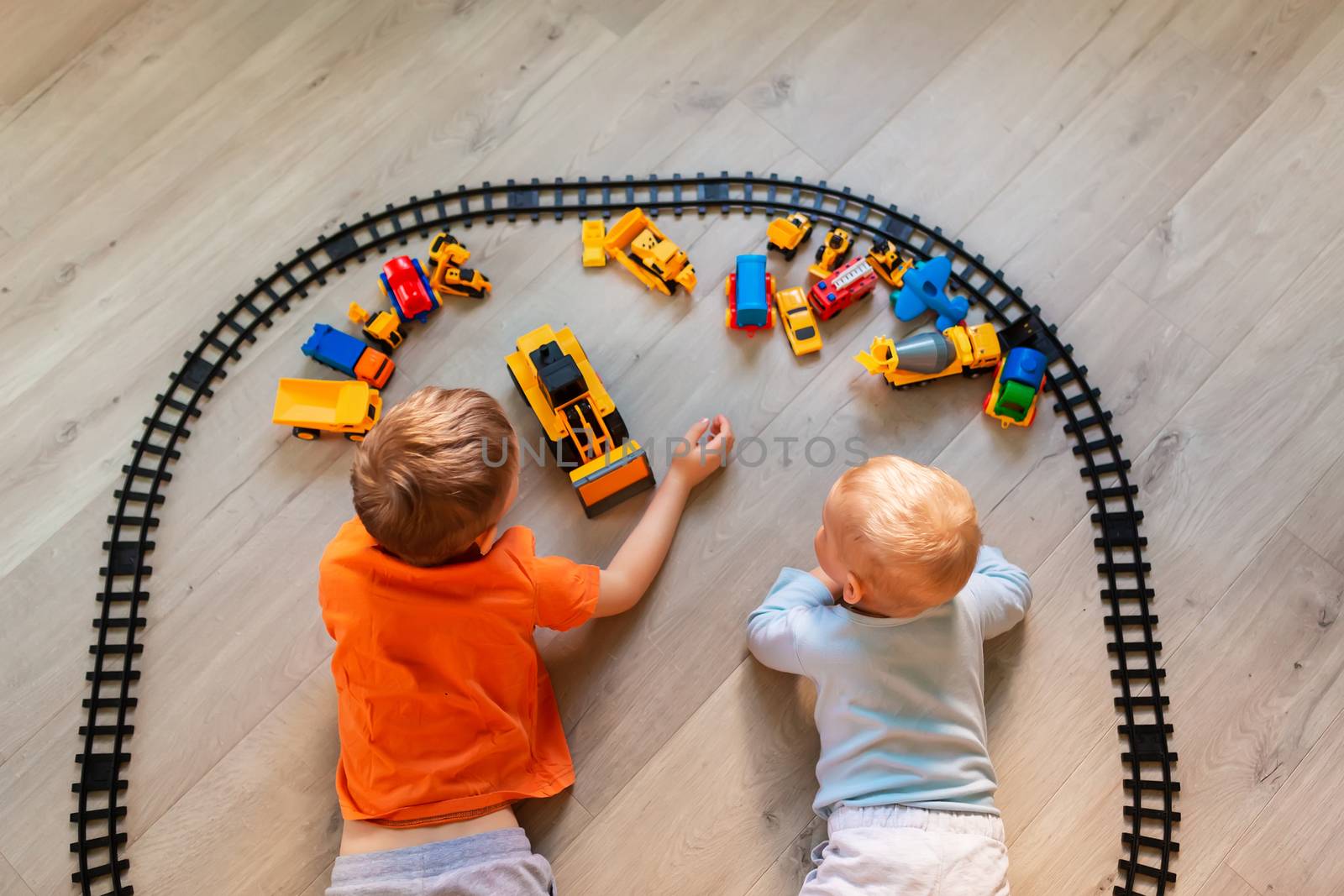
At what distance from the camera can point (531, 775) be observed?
52.2 inches

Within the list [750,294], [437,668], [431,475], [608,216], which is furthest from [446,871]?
[608,216]

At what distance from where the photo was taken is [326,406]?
1536mm

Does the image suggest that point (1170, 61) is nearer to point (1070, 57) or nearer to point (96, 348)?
point (1070, 57)

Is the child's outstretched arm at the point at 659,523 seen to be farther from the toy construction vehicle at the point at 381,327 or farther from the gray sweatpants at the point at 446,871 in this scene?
the toy construction vehicle at the point at 381,327

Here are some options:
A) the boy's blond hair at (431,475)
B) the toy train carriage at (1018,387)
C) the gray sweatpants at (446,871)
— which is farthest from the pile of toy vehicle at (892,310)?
the gray sweatpants at (446,871)

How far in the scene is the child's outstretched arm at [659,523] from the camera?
140cm

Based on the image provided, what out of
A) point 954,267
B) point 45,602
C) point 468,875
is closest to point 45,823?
point 45,602

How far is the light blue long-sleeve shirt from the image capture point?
4.03 ft

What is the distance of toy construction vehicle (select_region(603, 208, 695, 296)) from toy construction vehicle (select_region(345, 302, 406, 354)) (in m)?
0.39

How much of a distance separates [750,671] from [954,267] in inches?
31.4

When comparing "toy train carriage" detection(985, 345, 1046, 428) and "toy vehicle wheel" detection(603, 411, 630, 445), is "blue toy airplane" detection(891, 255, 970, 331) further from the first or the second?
"toy vehicle wheel" detection(603, 411, 630, 445)

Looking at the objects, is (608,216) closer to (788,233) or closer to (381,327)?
(788,233)

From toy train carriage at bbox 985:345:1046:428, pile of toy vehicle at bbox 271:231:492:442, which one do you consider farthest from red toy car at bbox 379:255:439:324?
toy train carriage at bbox 985:345:1046:428

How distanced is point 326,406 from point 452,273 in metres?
0.31
